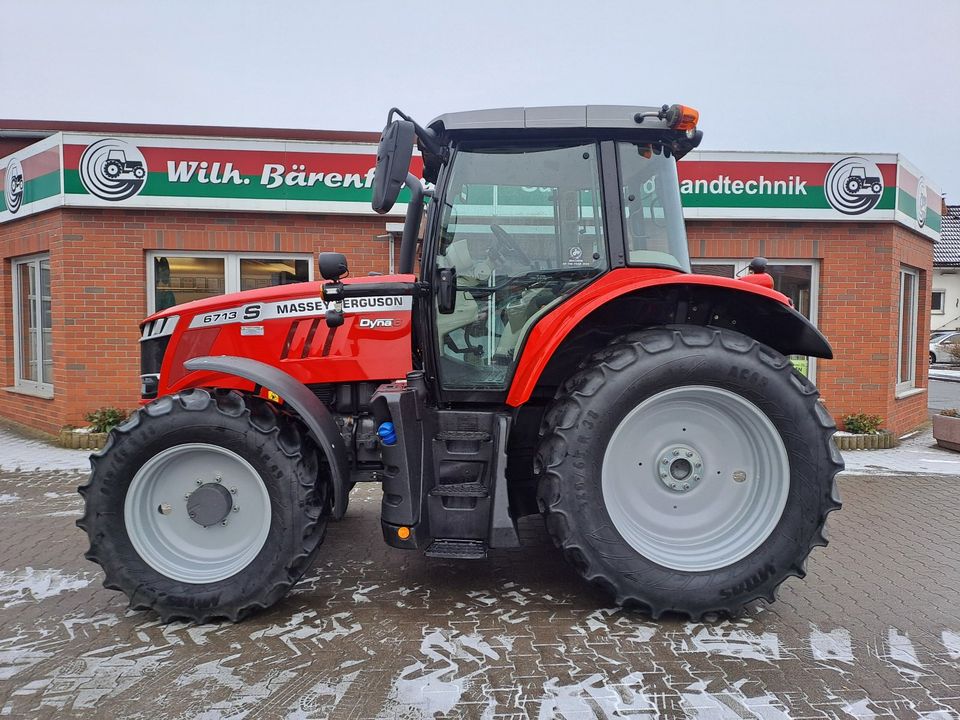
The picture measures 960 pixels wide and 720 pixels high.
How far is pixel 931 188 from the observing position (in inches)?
350

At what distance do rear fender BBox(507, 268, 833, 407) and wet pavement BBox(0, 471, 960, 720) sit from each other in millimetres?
1074

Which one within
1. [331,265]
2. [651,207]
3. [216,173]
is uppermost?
[216,173]

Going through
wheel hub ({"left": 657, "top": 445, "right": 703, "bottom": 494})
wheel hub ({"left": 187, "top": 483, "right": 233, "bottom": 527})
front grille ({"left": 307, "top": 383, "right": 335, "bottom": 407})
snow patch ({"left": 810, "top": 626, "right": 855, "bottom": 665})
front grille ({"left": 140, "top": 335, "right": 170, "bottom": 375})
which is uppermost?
front grille ({"left": 140, "top": 335, "right": 170, "bottom": 375})

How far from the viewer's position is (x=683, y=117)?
2922mm

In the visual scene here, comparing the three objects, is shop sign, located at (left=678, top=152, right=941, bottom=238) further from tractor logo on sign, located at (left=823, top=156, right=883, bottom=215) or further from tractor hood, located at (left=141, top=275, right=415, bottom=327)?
tractor hood, located at (left=141, top=275, right=415, bottom=327)

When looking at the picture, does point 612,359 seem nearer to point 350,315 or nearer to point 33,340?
point 350,315

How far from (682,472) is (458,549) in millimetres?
1118

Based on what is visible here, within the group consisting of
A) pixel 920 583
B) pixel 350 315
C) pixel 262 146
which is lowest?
pixel 920 583

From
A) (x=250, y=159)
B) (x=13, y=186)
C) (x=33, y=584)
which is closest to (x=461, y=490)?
(x=33, y=584)

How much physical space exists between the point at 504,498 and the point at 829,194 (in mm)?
6584

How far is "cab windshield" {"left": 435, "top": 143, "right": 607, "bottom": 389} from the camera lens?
10.2 feet

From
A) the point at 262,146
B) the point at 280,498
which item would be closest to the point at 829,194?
the point at 262,146

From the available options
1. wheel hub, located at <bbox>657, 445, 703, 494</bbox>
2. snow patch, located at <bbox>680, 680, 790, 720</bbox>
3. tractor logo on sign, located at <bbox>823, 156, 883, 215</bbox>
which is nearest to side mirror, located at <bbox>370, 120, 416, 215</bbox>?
wheel hub, located at <bbox>657, 445, 703, 494</bbox>

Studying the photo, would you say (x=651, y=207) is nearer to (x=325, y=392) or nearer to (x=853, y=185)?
(x=325, y=392)
